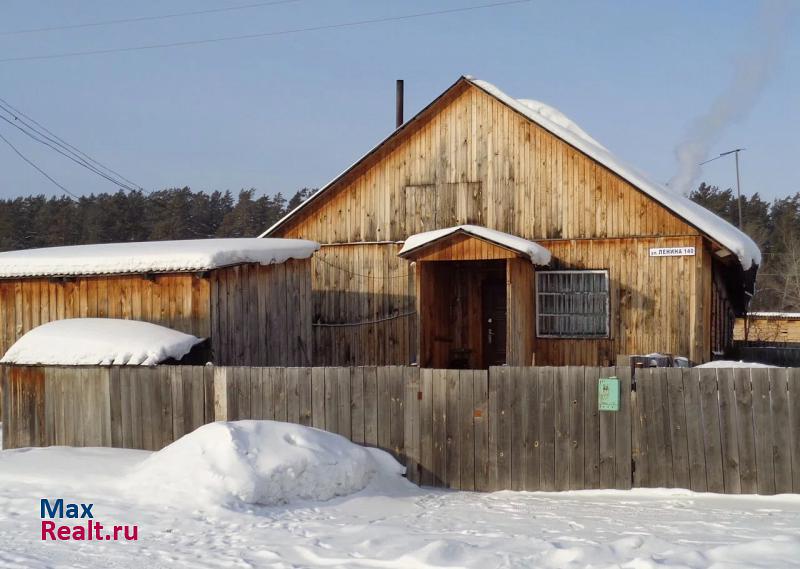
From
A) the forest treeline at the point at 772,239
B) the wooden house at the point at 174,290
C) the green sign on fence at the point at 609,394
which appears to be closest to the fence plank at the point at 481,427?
the green sign on fence at the point at 609,394

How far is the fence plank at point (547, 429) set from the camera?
10.2 meters

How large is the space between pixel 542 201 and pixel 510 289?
253cm

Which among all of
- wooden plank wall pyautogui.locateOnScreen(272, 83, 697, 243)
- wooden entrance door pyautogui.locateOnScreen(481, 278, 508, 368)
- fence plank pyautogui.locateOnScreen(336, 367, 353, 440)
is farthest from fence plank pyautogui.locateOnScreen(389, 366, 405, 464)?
wooden entrance door pyautogui.locateOnScreen(481, 278, 508, 368)

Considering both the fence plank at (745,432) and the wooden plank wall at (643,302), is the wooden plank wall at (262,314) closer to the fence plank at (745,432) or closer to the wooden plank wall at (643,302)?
the wooden plank wall at (643,302)

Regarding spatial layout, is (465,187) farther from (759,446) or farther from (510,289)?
(759,446)

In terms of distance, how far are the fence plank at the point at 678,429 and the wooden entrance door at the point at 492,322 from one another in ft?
27.3

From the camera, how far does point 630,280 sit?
1631 centimetres

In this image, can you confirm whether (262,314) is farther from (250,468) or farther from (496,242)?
(250,468)

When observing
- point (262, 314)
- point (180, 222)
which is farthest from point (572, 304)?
point (180, 222)

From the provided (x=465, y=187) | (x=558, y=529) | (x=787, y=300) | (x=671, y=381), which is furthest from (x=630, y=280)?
(x=787, y=300)

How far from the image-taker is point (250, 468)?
9055mm

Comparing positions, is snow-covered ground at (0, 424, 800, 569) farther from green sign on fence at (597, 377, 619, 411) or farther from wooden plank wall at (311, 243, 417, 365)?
wooden plank wall at (311, 243, 417, 365)

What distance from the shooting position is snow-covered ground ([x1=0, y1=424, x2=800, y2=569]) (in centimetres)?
685

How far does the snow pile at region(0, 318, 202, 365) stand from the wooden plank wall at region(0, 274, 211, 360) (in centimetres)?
77
